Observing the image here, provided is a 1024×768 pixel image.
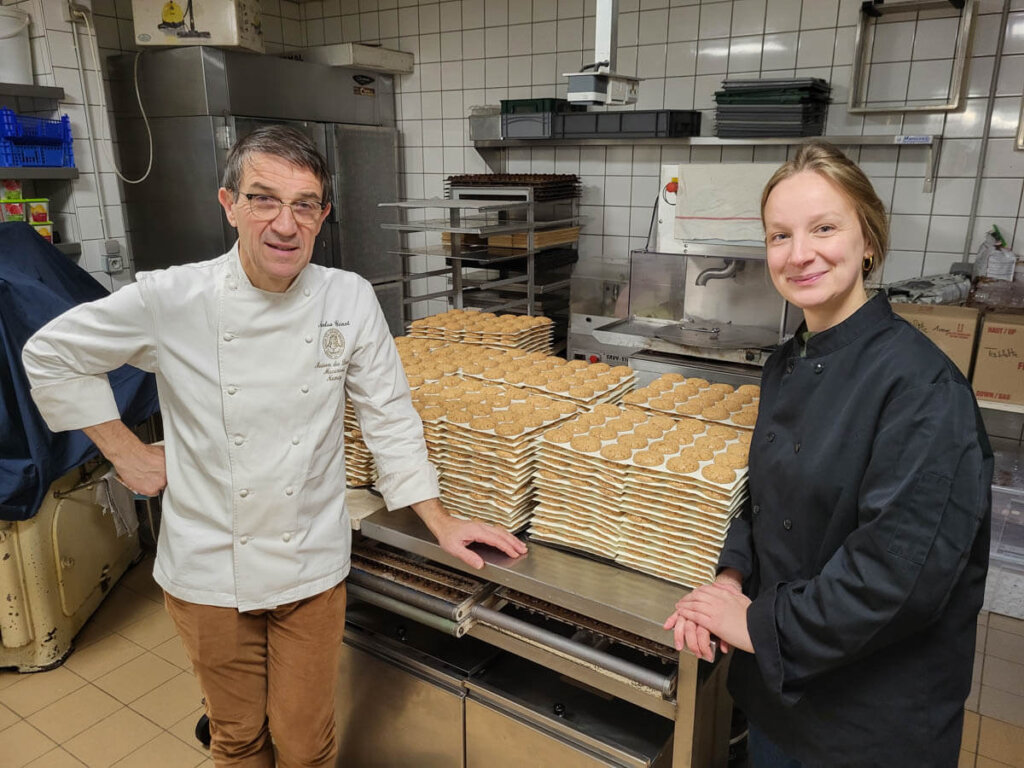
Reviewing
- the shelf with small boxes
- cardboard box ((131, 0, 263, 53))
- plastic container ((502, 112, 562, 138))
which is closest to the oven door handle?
the shelf with small boxes

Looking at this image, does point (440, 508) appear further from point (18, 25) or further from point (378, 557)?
point (18, 25)

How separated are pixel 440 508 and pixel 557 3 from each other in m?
3.45

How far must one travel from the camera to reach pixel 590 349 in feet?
11.8

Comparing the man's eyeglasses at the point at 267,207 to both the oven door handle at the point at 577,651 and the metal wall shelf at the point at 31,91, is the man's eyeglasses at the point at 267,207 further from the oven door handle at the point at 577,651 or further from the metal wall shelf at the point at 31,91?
the metal wall shelf at the point at 31,91

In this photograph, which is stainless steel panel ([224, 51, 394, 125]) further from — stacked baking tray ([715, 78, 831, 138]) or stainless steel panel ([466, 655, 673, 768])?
stainless steel panel ([466, 655, 673, 768])

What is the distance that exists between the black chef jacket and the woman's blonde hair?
3.8 inches

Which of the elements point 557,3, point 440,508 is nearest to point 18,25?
point 557,3

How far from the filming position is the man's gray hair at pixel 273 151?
52.7 inches

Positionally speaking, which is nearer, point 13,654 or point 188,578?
point 188,578

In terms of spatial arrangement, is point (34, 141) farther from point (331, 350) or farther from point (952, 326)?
point (952, 326)

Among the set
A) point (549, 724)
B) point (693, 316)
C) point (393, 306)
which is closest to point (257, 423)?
point (549, 724)

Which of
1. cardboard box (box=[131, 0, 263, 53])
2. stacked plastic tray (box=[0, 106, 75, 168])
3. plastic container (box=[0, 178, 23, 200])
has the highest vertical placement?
cardboard box (box=[131, 0, 263, 53])

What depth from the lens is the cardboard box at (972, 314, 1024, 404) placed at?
2607 millimetres

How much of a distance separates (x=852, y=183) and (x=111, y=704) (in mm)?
2639
